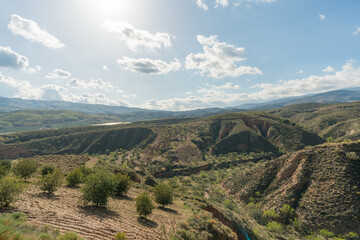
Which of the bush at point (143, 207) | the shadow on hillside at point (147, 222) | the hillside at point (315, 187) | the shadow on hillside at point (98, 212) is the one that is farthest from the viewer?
the hillside at point (315, 187)

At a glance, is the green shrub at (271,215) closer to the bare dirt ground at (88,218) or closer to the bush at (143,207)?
the bare dirt ground at (88,218)

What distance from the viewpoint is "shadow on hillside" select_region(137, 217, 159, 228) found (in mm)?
16869

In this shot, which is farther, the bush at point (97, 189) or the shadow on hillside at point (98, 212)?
the bush at point (97, 189)

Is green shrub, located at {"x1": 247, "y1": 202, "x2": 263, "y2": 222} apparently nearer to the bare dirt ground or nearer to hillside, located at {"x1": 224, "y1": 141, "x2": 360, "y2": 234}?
hillside, located at {"x1": 224, "y1": 141, "x2": 360, "y2": 234}

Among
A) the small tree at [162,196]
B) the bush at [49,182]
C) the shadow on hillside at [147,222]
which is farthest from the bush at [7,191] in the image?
the small tree at [162,196]

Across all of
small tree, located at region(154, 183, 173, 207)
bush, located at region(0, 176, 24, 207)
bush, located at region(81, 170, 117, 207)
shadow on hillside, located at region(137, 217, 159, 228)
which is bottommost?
small tree, located at region(154, 183, 173, 207)

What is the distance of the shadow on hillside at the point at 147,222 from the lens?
16869mm

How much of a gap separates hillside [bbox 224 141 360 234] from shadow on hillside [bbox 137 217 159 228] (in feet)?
119

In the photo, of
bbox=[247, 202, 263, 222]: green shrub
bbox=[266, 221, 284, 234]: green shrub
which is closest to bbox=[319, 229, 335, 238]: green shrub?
bbox=[266, 221, 284, 234]: green shrub

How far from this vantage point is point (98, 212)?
55.6ft

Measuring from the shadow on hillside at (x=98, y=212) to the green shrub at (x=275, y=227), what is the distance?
35.3 m

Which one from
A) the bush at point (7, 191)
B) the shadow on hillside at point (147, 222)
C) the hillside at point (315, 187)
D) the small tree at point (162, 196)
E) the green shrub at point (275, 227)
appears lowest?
the green shrub at point (275, 227)

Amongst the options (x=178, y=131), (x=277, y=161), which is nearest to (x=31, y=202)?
(x=277, y=161)

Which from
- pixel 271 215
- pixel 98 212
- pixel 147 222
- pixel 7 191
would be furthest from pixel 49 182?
Result: pixel 271 215
